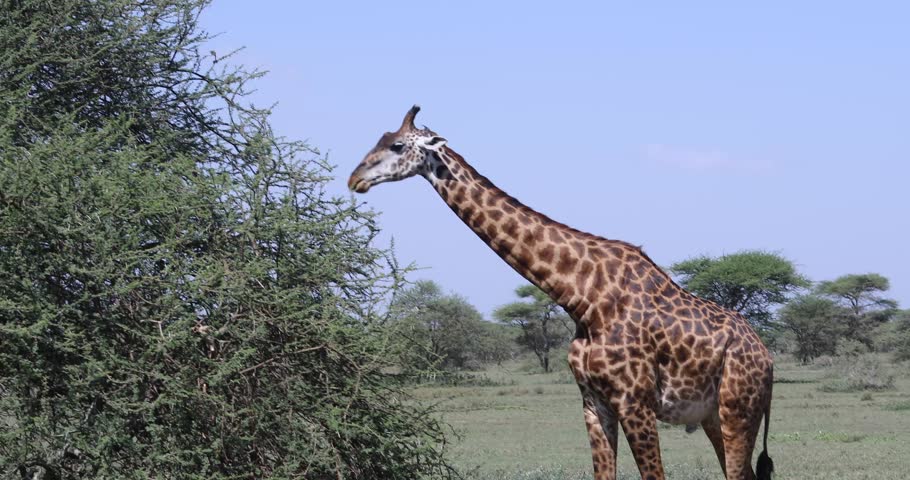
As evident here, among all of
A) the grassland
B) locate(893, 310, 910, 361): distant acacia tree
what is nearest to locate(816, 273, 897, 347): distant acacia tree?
locate(893, 310, 910, 361): distant acacia tree

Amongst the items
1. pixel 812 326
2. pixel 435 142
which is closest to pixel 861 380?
pixel 812 326

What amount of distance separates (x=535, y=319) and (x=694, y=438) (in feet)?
112

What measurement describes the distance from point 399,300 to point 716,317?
1927 mm

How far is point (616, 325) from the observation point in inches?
266

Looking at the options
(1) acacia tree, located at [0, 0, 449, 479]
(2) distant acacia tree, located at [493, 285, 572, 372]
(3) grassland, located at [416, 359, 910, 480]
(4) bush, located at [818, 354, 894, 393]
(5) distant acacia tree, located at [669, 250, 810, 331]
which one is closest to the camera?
(1) acacia tree, located at [0, 0, 449, 479]

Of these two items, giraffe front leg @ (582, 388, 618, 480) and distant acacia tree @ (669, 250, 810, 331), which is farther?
distant acacia tree @ (669, 250, 810, 331)

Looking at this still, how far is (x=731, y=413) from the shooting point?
6.94m

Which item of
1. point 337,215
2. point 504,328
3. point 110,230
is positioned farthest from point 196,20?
point 504,328

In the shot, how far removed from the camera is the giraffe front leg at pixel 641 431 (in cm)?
664

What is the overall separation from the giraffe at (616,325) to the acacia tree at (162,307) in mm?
945

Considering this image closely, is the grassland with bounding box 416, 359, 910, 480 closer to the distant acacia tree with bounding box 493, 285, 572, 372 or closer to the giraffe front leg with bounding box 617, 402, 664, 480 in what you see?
the giraffe front leg with bounding box 617, 402, 664, 480

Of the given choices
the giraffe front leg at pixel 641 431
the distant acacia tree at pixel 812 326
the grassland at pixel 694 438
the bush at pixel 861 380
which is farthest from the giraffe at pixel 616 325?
the distant acacia tree at pixel 812 326

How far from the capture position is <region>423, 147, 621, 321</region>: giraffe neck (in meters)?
6.90

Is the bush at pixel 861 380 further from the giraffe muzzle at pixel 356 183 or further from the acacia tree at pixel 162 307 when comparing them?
the giraffe muzzle at pixel 356 183
